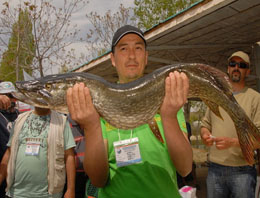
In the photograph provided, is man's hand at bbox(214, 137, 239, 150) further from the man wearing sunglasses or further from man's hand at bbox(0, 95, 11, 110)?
man's hand at bbox(0, 95, 11, 110)

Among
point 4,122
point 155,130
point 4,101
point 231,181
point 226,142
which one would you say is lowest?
point 231,181

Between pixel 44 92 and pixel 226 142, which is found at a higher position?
pixel 44 92

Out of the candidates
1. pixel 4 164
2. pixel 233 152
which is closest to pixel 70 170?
pixel 4 164

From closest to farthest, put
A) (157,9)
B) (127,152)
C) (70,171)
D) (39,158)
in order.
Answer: (127,152)
(39,158)
(70,171)
(157,9)

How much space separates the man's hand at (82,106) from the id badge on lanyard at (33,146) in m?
1.41

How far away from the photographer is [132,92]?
1.75 m

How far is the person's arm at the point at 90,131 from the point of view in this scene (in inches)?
63.7

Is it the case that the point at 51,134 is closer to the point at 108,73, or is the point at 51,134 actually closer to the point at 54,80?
the point at 54,80

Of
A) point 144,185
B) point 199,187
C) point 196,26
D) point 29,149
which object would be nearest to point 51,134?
point 29,149

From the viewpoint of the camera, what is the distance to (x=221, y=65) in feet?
24.4

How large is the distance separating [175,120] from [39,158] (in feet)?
6.31

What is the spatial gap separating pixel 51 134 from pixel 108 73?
18.0 ft

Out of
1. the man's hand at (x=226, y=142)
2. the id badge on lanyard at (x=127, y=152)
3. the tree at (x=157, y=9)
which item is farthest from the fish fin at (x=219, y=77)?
the tree at (x=157, y=9)

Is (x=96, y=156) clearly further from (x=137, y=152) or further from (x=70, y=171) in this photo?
(x=70, y=171)
